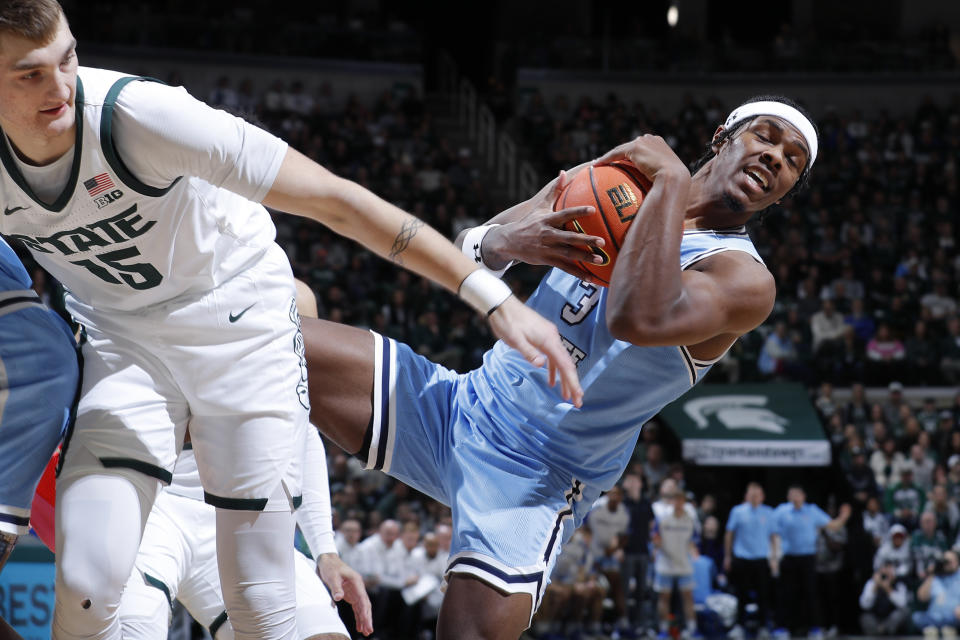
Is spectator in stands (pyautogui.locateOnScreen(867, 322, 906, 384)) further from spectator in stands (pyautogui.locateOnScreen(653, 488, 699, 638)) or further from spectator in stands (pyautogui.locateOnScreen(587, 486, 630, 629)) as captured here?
spectator in stands (pyautogui.locateOnScreen(587, 486, 630, 629))

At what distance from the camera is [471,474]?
3625mm

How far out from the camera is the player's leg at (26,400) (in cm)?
285

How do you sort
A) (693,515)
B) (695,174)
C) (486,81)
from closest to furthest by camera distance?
(695,174) < (693,515) < (486,81)

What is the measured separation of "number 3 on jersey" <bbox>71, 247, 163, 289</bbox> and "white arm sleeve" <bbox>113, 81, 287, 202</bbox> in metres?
0.24

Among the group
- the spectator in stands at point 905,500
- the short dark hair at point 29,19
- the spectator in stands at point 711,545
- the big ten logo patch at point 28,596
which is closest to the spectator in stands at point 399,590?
the spectator in stands at point 711,545

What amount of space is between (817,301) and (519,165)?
5.76 meters

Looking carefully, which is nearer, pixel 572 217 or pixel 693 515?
pixel 572 217

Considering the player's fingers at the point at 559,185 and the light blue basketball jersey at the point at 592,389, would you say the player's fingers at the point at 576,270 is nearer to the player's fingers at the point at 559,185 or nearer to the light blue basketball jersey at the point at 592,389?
the light blue basketball jersey at the point at 592,389

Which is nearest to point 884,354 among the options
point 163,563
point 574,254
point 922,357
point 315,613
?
point 922,357

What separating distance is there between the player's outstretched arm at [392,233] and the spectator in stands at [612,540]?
8.36m

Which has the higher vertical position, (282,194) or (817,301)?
(282,194)

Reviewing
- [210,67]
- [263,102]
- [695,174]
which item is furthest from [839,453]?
[210,67]

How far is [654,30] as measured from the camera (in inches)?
875

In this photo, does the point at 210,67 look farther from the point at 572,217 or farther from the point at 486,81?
the point at 572,217
